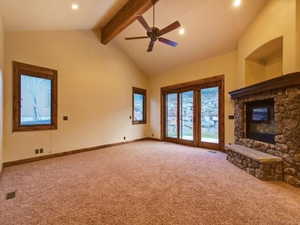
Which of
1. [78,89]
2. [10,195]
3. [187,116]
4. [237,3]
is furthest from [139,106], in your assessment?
[10,195]

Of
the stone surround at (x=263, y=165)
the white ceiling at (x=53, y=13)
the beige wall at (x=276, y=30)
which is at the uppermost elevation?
the white ceiling at (x=53, y=13)

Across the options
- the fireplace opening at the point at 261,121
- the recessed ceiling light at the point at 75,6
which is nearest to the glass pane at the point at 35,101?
the recessed ceiling light at the point at 75,6

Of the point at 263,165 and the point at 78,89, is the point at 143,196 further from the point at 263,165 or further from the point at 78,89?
the point at 78,89

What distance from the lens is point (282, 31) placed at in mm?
3023

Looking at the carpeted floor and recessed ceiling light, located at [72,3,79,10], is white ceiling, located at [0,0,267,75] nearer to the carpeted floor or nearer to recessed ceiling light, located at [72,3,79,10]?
recessed ceiling light, located at [72,3,79,10]

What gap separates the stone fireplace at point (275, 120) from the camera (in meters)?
2.70

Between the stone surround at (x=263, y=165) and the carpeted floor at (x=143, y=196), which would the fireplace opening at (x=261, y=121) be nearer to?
the stone surround at (x=263, y=165)

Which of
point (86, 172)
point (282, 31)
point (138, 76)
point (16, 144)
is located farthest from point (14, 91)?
point (282, 31)

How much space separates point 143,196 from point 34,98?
12.5 feet

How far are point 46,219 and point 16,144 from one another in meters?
2.86

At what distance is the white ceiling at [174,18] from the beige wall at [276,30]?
26 centimetres

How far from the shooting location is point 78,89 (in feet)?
16.6

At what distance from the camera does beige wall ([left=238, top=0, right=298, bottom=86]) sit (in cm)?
279

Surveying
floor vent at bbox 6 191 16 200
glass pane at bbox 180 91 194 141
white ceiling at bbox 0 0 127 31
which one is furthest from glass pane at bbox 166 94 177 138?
floor vent at bbox 6 191 16 200
